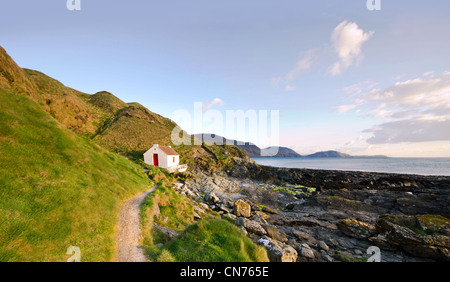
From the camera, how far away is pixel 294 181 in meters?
55.9

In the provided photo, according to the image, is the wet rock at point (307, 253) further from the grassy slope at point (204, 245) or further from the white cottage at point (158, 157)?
the white cottage at point (158, 157)

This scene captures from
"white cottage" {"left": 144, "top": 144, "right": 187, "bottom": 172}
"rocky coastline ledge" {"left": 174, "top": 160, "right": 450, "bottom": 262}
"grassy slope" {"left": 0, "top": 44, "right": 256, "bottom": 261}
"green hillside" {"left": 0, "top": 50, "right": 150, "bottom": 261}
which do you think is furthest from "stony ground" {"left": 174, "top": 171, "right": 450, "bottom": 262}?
"white cottage" {"left": 144, "top": 144, "right": 187, "bottom": 172}

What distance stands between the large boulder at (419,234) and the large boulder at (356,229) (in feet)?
2.72

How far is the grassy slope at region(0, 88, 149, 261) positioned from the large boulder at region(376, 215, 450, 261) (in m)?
22.7

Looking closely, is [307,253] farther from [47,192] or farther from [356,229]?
[47,192]

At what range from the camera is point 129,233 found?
10.1 metres

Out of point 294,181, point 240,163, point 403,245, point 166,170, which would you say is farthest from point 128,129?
point 403,245

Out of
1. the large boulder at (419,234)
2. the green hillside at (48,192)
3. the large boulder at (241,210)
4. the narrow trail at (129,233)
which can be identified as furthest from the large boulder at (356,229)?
the green hillside at (48,192)

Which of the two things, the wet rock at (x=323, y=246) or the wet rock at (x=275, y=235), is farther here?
the wet rock at (x=275, y=235)

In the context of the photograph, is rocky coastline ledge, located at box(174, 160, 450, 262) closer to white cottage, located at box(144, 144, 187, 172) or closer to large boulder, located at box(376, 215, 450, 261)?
large boulder, located at box(376, 215, 450, 261)

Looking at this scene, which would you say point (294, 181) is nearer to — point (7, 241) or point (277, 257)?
point (277, 257)

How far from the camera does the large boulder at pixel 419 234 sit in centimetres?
1288

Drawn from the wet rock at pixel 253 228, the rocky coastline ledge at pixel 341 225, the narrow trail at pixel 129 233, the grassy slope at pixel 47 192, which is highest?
the grassy slope at pixel 47 192

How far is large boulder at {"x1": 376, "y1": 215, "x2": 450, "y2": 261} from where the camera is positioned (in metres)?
12.9
